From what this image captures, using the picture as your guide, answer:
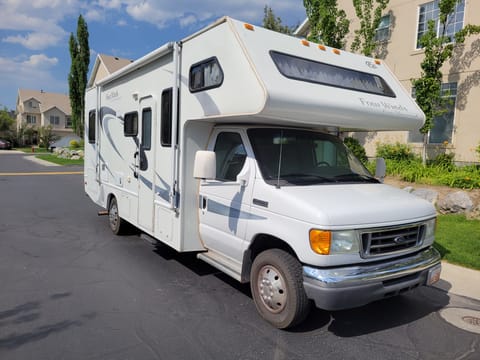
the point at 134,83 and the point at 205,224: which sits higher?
the point at 134,83

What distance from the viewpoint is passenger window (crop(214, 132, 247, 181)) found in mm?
4457

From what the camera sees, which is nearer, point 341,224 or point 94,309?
point 341,224

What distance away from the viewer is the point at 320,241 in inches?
135

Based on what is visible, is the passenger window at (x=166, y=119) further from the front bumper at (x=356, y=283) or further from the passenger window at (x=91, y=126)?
the passenger window at (x=91, y=126)

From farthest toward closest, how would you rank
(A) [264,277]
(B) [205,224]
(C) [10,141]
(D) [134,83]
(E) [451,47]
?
(C) [10,141] → (E) [451,47] → (D) [134,83] → (B) [205,224] → (A) [264,277]

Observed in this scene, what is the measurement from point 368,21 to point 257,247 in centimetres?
1272

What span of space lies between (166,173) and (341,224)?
272cm

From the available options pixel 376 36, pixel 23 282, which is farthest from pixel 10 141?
pixel 23 282

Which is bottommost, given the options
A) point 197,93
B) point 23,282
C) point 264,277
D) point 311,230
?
point 23,282

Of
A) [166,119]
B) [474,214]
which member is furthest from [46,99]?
[474,214]

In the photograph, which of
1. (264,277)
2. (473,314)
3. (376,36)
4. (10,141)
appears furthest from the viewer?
(10,141)

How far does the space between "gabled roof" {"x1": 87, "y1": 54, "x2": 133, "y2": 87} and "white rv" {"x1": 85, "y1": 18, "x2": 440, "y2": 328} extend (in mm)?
33802

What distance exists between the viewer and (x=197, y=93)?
4.60 metres

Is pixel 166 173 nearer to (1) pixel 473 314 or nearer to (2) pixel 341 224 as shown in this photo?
(2) pixel 341 224
